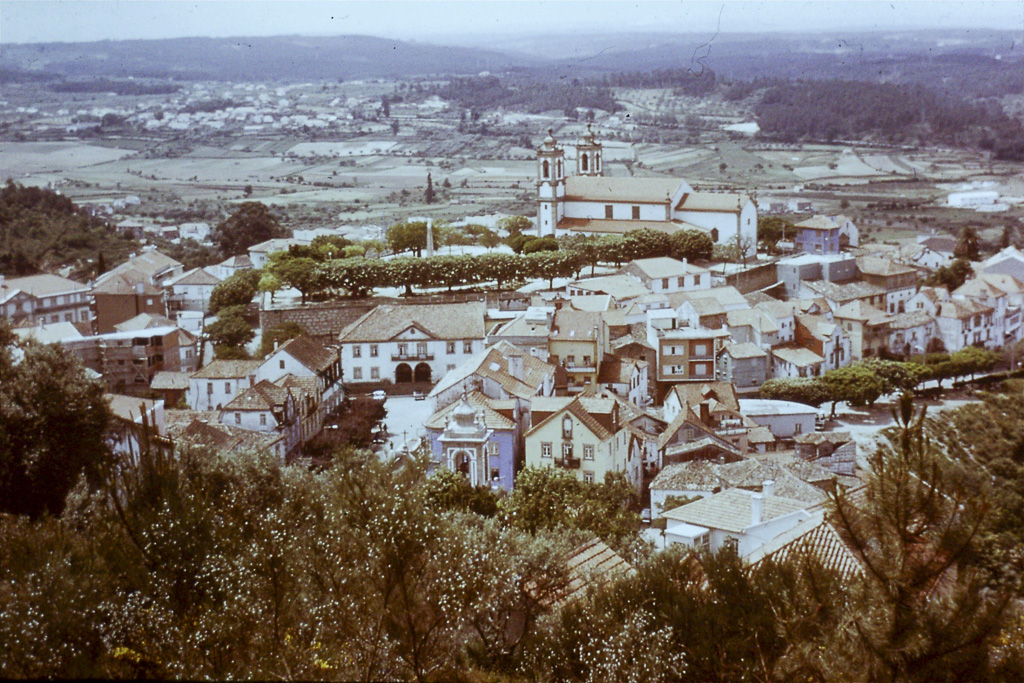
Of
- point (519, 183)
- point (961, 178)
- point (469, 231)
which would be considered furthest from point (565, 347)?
point (961, 178)

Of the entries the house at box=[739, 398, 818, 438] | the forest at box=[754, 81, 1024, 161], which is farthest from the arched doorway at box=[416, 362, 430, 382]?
the forest at box=[754, 81, 1024, 161]

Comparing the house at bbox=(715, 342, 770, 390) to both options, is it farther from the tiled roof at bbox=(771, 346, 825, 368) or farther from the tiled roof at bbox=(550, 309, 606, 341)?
the tiled roof at bbox=(550, 309, 606, 341)

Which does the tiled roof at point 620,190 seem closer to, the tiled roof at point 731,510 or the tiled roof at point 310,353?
the tiled roof at point 310,353

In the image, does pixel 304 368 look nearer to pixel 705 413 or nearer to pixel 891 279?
pixel 705 413

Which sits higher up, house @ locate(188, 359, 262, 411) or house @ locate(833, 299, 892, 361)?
house @ locate(188, 359, 262, 411)

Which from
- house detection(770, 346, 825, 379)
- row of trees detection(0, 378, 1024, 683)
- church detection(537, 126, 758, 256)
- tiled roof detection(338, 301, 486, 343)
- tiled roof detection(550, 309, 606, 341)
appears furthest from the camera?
church detection(537, 126, 758, 256)

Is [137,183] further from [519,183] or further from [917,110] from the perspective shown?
[917,110]
